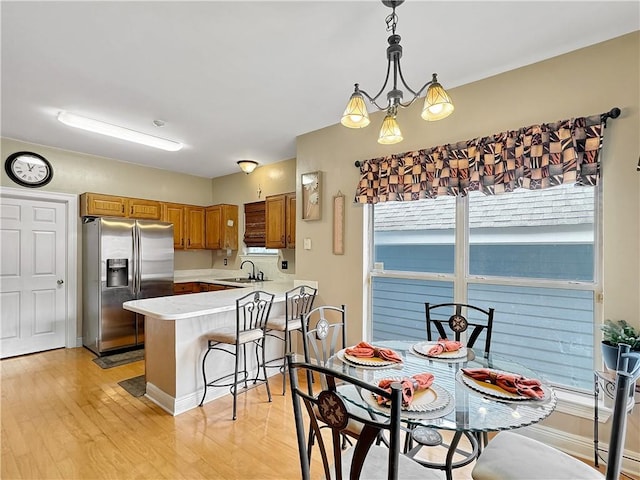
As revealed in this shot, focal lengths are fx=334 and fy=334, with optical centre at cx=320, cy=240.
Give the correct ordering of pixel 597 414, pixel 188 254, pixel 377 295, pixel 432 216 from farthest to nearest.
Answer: pixel 188 254 → pixel 377 295 → pixel 432 216 → pixel 597 414

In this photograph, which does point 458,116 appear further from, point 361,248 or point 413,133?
point 361,248

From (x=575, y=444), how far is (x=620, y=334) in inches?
33.0

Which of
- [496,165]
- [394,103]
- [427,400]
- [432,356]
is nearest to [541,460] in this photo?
[427,400]

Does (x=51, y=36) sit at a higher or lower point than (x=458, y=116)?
higher

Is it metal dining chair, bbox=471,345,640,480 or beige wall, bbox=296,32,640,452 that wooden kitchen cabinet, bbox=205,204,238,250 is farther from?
metal dining chair, bbox=471,345,640,480

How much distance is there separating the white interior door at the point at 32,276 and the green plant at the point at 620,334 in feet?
18.9

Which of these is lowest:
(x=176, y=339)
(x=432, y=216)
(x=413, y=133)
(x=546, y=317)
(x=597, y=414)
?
(x=597, y=414)

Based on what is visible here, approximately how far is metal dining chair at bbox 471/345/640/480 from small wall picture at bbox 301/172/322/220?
8.70 feet

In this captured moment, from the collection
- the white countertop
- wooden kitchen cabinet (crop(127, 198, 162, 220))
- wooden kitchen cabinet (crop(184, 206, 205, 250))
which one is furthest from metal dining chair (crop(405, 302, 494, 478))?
wooden kitchen cabinet (crop(127, 198, 162, 220))

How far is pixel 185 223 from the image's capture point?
18.4ft

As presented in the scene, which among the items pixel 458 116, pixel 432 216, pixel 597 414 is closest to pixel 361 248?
pixel 432 216

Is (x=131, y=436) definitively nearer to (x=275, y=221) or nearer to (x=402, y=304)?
(x=402, y=304)

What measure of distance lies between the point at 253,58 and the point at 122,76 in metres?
1.07

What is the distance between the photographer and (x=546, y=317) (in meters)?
2.40
